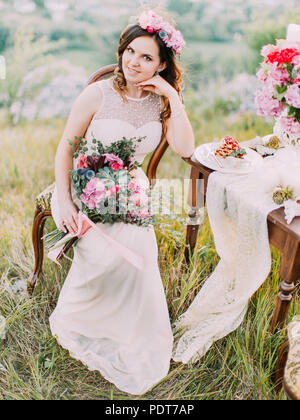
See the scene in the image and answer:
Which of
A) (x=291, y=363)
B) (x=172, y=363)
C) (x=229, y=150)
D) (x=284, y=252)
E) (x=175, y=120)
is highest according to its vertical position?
(x=175, y=120)

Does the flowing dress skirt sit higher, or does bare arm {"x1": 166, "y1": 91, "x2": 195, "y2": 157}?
bare arm {"x1": 166, "y1": 91, "x2": 195, "y2": 157}

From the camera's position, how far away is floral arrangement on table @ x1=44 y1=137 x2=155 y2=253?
1829 millimetres

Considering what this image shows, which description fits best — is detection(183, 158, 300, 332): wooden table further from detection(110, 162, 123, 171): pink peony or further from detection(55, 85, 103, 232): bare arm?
detection(55, 85, 103, 232): bare arm

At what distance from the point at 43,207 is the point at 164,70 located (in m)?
0.98

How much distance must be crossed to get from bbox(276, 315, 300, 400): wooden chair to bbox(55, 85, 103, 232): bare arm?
1.09 metres

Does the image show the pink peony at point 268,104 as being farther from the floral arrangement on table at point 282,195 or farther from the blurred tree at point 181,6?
the blurred tree at point 181,6

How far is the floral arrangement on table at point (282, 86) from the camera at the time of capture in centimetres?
155

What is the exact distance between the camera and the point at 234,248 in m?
2.05

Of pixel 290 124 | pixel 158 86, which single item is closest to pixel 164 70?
pixel 158 86

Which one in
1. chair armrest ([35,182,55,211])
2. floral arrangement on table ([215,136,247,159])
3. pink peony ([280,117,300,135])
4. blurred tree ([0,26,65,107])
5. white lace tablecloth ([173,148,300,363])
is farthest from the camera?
blurred tree ([0,26,65,107])

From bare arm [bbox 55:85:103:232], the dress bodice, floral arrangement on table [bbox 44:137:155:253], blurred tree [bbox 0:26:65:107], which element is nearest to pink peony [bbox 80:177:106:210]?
floral arrangement on table [bbox 44:137:155:253]

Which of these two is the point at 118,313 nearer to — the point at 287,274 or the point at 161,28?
the point at 287,274

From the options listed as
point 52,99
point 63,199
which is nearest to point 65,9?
point 52,99

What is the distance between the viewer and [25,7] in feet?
21.7
